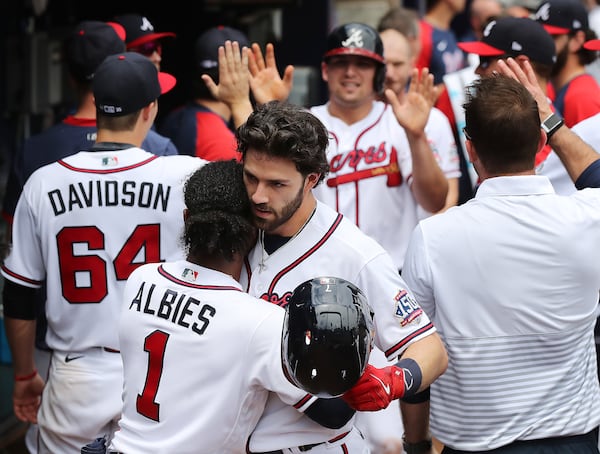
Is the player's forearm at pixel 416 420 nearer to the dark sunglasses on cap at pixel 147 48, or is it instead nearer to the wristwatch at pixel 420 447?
the wristwatch at pixel 420 447

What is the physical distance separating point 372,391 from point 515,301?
721 mm

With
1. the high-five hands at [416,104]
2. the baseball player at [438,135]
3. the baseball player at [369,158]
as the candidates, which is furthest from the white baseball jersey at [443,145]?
the high-five hands at [416,104]

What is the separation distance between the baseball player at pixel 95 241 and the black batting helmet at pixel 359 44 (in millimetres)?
1180

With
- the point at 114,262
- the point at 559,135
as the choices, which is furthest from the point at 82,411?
the point at 559,135

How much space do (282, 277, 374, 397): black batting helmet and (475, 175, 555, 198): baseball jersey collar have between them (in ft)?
2.79

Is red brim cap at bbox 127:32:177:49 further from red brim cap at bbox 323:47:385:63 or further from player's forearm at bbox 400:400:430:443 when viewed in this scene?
player's forearm at bbox 400:400:430:443

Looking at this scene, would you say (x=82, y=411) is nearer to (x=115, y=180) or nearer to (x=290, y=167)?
(x=115, y=180)

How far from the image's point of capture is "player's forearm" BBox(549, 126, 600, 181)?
3100mm

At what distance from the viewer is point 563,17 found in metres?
4.68

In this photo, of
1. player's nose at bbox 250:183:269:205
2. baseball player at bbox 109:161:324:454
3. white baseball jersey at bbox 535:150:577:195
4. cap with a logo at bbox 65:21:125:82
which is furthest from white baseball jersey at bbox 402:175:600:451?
cap with a logo at bbox 65:21:125:82

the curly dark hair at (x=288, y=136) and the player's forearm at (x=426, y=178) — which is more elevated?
the curly dark hair at (x=288, y=136)

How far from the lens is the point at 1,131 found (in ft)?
19.9

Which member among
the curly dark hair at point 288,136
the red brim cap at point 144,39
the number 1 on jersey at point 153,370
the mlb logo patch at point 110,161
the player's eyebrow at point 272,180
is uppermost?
the red brim cap at point 144,39

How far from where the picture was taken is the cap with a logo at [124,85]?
11.1 ft
